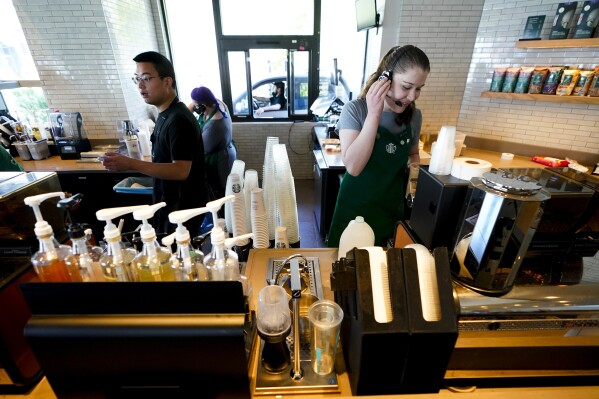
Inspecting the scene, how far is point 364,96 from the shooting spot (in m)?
1.58

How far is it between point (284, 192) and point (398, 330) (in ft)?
3.40

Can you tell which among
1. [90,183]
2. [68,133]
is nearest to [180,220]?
[90,183]

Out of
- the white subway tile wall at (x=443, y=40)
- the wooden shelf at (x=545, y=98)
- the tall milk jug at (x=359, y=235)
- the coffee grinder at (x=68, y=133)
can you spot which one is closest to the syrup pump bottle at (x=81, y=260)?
the tall milk jug at (x=359, y=235)

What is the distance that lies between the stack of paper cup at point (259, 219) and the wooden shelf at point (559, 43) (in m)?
3.15

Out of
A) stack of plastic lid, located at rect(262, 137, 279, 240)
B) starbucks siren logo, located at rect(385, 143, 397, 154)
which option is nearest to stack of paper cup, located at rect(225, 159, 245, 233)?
stack of plastic lid, located at rect(262, 137, 279, 240)

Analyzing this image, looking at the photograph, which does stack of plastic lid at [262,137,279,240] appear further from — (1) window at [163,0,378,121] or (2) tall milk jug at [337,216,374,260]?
(1) window at [163,0,378,121]

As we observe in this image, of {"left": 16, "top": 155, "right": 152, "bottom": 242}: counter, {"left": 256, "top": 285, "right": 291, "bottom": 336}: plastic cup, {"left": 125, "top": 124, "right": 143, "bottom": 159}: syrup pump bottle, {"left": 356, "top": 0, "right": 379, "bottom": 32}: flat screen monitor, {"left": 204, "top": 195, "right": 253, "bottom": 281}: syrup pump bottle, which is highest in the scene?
{"left": 356, "top": 0, "right": 379, "bottom": 32}: flat screen monitor

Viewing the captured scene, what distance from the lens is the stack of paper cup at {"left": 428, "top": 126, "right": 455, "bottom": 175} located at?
93 cm

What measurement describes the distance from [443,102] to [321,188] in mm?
1995

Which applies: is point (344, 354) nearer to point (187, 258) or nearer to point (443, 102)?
point (187, 258)

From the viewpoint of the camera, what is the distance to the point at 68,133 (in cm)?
323

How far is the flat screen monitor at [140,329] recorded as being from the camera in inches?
24.7

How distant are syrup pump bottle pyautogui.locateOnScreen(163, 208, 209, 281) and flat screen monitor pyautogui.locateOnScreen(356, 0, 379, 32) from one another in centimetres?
346

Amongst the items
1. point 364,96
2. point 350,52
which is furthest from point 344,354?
point 350,52
